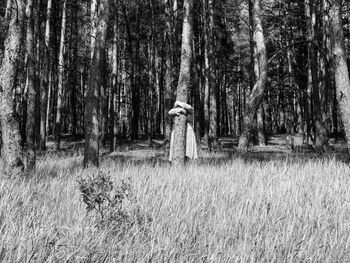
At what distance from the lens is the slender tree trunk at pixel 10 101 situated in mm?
5426

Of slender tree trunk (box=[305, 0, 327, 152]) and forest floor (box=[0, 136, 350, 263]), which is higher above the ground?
slender tree trunk (box=[305, 0, 327, 152])

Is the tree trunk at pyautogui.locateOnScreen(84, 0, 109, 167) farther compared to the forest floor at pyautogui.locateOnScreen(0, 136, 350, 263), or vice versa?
the tree trunk at pyautogui.locateOnScreen(84, 0, 109, 167)

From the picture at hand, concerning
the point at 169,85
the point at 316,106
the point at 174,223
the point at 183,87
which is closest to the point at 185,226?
the point at 174,223

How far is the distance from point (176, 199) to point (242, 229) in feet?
3.60

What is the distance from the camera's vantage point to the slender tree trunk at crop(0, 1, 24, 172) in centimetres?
543

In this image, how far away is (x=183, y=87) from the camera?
27.3ft

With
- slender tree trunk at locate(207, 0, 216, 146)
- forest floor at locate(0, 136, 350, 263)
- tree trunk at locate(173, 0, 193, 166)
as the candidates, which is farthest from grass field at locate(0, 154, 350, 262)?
slender tree trunk at locate(207, 0, 216, 146)

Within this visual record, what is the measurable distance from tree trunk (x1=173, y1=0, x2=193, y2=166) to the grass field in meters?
2.88

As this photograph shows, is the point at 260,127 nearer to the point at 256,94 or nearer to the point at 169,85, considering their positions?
the point at 169,85

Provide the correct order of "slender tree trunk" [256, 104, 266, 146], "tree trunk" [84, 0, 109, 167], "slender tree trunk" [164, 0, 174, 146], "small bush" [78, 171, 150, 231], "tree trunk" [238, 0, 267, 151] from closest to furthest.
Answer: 1. "small bush" [78, 171, 150, 231]
2. "tree trunk" [84, 0, 109, 167]
3. "tree trunk" [238, 0, 267, 151]
4. "slender tree trunk" [164, 0, 174, 146]
5. "slender tree trunk" [256, 104, 266, 146]

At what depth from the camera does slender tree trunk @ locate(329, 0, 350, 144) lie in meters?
7.80

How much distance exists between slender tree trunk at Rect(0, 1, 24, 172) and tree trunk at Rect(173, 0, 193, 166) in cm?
357

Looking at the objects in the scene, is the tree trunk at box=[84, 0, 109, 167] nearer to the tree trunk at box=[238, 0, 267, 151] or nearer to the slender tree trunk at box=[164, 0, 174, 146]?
the slender tree trunk at box=[164, 0, 174, 146]

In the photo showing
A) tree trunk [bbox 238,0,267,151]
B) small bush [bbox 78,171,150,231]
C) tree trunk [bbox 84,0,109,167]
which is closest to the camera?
small bush [bbox 78,171,150,231]
